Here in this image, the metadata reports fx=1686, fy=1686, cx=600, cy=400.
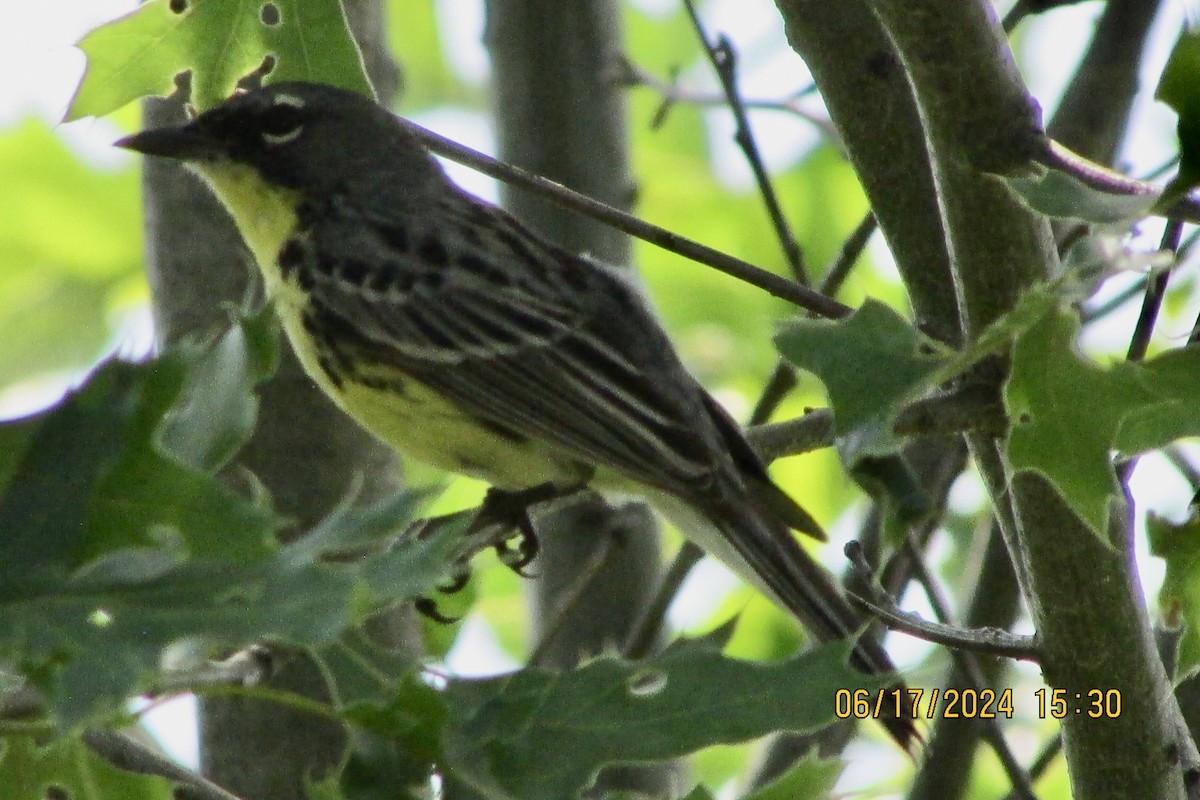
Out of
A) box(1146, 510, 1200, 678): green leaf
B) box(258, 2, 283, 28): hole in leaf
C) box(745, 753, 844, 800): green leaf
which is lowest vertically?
box(745, 753, 844, 800): green leaf

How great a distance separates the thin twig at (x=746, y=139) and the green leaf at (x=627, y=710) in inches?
92.2

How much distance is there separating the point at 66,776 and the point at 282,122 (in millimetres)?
2798

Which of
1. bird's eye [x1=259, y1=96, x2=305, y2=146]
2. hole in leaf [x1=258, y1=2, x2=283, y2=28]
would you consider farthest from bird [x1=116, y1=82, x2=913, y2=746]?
hole in leaf [x1=258, y1=2, x2=283, y2=28]

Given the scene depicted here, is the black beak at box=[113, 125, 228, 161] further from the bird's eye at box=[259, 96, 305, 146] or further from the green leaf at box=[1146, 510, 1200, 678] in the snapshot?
the green leaf at box=[1146, 510, 1200, 678]

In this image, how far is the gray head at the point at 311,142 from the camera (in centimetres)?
506

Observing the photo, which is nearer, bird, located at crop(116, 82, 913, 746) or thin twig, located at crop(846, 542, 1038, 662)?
thin twig, located at crop(846, 542, 1038, 662)

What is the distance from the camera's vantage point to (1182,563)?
3.22m

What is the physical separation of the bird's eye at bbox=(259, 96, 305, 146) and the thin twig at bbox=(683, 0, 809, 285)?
1312 mm

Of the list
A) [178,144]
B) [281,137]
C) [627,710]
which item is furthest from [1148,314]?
[281,137]

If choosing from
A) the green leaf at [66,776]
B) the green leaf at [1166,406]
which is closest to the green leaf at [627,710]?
the green leaf at [1166,406]

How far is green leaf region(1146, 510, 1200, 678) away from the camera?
3.21 meters
